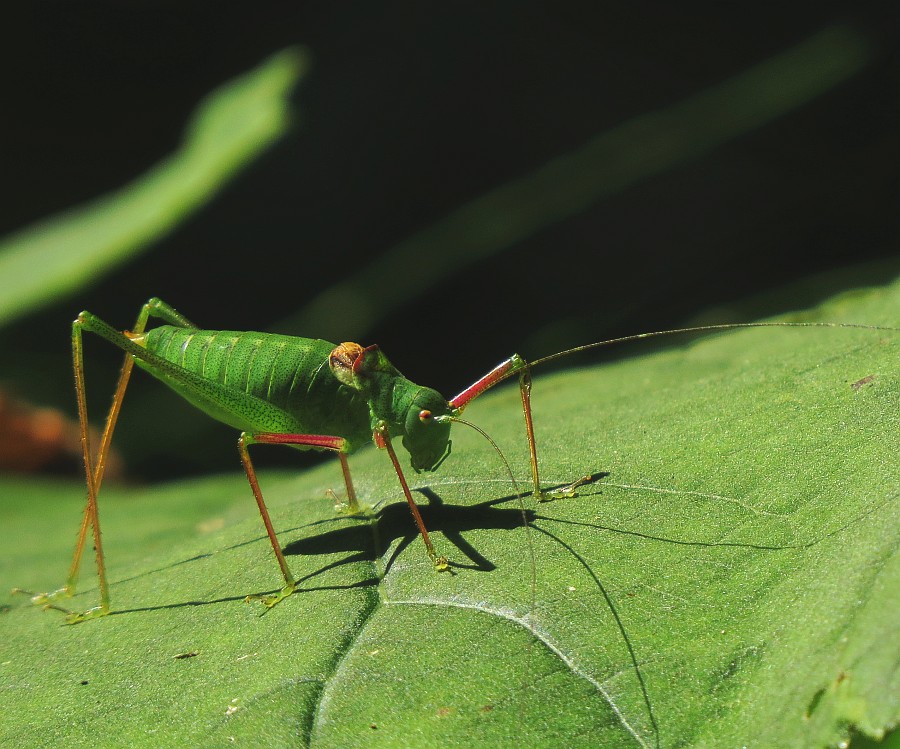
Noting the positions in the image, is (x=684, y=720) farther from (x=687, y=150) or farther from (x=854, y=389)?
(x=687, y=150)

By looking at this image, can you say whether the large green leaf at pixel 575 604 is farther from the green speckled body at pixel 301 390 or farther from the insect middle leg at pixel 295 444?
the green speckled body at pixel 301 390

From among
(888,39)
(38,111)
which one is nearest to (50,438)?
(38,111)

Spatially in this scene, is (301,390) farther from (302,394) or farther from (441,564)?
(441,564)

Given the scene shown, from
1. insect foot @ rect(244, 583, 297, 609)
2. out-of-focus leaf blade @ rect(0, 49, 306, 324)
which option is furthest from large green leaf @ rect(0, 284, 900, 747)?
out-of-focus leaf blade @ rect(0, 49, 306, 324)

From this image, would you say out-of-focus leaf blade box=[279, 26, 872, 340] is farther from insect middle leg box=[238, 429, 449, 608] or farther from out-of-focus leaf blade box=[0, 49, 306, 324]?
insect middle leg box=[238, 429, 449, 608]

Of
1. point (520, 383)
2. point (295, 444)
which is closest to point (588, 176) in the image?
point (520, 383)
